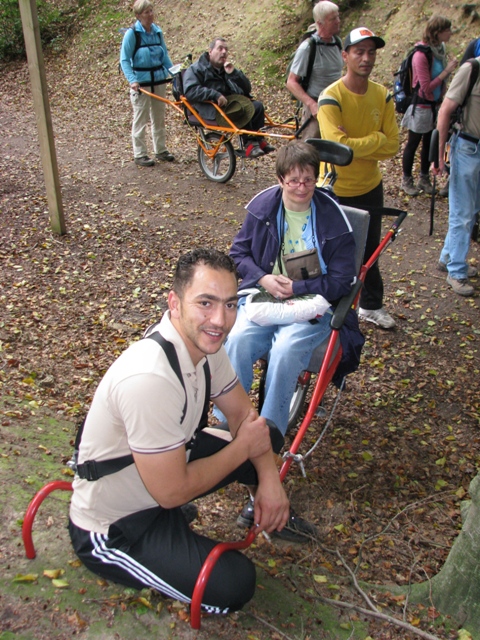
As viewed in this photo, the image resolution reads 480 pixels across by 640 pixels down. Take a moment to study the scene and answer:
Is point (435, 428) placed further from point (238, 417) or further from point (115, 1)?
point (115, 1)

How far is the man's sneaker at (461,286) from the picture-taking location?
5.64 m

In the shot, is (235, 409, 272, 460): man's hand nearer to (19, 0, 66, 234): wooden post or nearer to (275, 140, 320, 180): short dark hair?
(275, 140, 320, 180): short dark hair

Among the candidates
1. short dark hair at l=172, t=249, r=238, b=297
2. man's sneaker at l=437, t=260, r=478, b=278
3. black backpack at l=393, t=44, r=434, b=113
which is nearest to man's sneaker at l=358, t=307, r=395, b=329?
man's sneaker at l=437, t=260, r=478, b=278

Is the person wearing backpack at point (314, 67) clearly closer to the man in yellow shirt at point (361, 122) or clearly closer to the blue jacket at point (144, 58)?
the man in yellow shirt at point (361, 122)

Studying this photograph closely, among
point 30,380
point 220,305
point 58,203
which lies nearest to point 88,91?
point 58,203

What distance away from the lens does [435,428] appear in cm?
404

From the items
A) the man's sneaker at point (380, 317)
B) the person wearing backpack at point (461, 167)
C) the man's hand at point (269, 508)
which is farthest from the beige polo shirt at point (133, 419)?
the person wearing backpack at point (461, 167)

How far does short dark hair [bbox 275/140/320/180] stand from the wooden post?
150 inches

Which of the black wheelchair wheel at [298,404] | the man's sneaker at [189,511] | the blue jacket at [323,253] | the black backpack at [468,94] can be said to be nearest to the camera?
the man's sneaker at [189,511]

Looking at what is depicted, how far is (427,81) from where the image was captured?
7.27 metres

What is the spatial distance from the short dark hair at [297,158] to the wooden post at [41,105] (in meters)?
3.81

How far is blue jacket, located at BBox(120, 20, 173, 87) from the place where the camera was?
28.0 ft

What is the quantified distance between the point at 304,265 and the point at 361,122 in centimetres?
154

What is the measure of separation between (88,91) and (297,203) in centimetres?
1287
